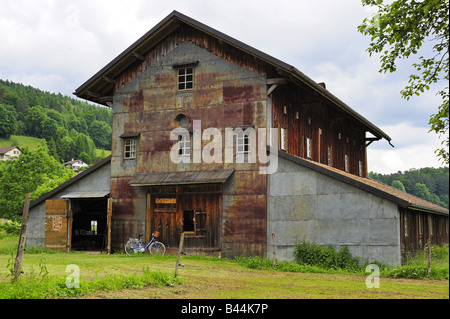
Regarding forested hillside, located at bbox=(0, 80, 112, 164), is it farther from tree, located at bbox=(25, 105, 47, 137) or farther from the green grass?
the green grass

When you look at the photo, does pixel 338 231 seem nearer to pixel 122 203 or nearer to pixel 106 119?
pixel 122 203

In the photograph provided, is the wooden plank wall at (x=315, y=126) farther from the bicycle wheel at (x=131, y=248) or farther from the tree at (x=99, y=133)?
the tree at (x=99, y=133)

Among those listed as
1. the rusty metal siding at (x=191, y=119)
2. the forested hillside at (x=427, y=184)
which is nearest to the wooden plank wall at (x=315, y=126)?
the rusty metal siding at (x=191, y=119)

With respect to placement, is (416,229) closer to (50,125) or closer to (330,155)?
(330,155)

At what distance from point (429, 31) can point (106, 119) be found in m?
166

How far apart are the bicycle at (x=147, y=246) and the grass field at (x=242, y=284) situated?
2808 millimetres

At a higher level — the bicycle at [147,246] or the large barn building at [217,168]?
the large barn building at [217,168]

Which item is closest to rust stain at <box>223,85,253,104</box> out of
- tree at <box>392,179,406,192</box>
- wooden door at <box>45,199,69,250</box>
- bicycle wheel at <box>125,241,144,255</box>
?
bicycle wheel at <box>125,241,144,255</box>

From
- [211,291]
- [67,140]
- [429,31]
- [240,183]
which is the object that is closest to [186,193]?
[240,183]

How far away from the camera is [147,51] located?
82.0ft

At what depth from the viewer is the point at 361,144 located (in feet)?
122

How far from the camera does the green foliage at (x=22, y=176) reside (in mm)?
60094

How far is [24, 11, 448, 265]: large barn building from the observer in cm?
2020

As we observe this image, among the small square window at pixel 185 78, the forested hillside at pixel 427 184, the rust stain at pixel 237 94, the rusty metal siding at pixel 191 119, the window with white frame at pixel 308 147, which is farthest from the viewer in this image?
the forested hillside at pixel 427 184
